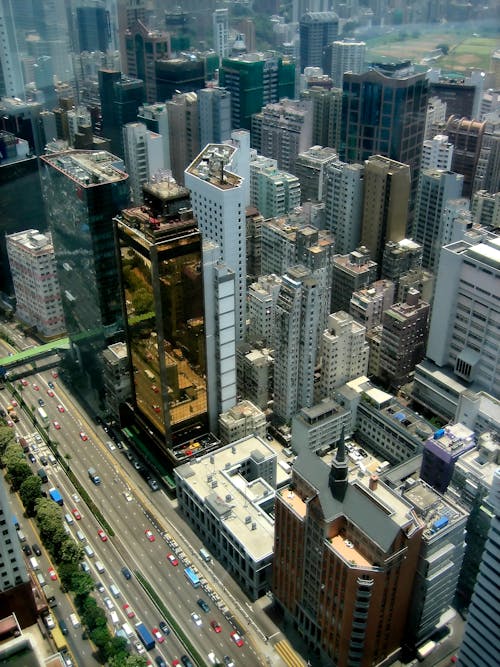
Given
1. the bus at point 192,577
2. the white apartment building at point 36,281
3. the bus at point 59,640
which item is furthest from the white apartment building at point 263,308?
the bus at point 59,640

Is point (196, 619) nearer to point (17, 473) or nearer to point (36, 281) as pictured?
point (17, 473)

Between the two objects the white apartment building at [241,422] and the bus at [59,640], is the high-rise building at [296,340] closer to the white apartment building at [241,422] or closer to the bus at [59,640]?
the white apartment building at [241,422]

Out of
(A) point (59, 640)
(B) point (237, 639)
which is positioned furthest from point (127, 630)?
(B) point (237, 639)

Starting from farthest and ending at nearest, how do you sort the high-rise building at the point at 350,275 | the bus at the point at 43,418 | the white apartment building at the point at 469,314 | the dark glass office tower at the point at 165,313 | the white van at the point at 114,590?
the high-rise building at the point at 350,275, the bus at the point at 43,418, the white apartment building at the point at 469,314, the dark glass office tower at the point at 165,313, the white van at the point at 114,590

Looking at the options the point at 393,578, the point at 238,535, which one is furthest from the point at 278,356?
the point at 393,578

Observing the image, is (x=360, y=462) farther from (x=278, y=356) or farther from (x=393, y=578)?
(x=393, y=578)

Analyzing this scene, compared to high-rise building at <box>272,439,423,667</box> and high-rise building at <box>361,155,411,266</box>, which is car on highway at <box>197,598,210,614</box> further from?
high-rise building at <box>361,155,411,266</box>

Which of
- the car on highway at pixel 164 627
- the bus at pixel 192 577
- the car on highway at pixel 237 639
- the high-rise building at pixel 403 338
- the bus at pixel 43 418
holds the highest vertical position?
the high-rise building at pixel 403 338
